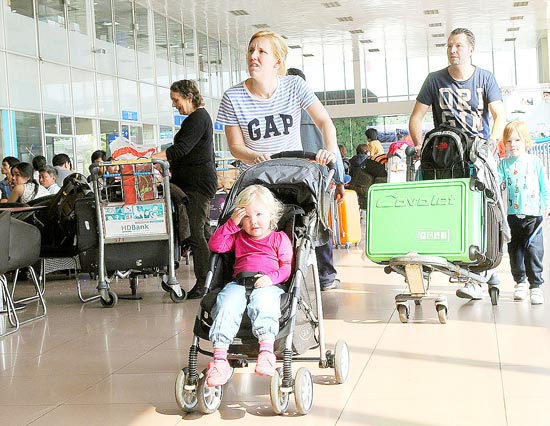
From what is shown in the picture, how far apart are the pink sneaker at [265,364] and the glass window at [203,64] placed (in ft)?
74.0

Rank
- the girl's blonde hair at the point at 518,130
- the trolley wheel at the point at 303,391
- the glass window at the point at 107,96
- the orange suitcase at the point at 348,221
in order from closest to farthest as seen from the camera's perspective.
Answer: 1. the trolley wheel at the point at 303,391
2. the girl's blonde hair at the point at 518,130
3. the orange suitcase at the point at 348,221
4. the glass window at the point at 107,96

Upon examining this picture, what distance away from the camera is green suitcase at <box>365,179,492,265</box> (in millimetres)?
4977

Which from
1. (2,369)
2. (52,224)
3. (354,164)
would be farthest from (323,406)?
(354,164)

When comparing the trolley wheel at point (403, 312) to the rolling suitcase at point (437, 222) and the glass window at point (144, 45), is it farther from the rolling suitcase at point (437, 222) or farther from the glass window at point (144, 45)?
the glass window at point (144, 45)

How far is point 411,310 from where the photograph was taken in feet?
18.6

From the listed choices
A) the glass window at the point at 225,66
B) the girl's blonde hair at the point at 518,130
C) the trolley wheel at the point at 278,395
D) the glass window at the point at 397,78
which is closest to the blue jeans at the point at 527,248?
the girl's blonde hair at the point at 518,130

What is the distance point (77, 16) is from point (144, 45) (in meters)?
3.76

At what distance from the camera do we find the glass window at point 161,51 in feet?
72.8

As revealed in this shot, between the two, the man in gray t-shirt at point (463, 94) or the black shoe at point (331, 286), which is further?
the black shoe at point (331, 286)

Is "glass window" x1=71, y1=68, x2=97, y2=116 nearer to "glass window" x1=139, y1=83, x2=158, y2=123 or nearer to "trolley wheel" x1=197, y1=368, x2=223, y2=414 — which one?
"glass window" x1=139, y1=83, x2=158, y2=123

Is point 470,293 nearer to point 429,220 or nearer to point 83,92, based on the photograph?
point 429,220

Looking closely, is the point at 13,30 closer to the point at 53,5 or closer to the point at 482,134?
the point at 53,5

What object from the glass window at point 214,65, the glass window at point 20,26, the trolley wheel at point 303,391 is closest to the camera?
the trolley wheel at point 303,391

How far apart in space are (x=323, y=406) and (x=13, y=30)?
1334cm
